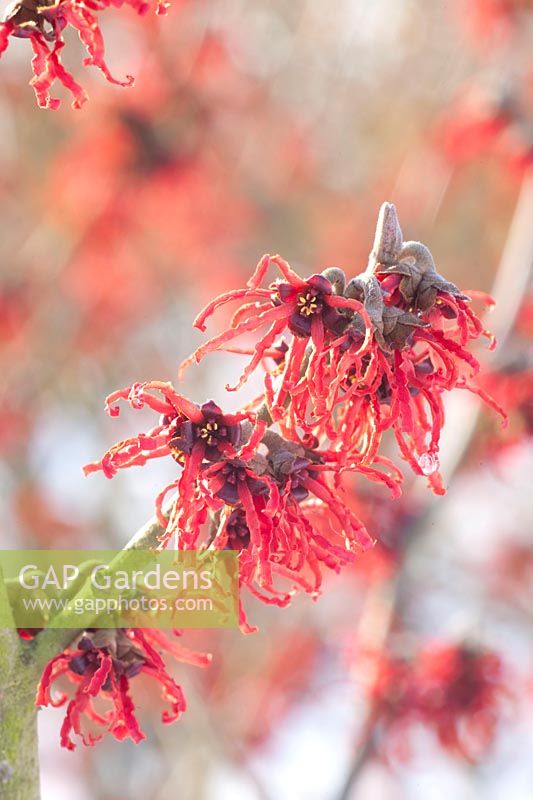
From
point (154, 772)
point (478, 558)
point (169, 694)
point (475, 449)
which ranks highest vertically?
point (475, 449)

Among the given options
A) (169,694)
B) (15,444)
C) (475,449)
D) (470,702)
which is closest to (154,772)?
(15,444)

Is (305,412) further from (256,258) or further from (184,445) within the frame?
(256,258)

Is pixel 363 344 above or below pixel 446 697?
above

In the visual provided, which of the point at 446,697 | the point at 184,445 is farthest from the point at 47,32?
the point at 446,697

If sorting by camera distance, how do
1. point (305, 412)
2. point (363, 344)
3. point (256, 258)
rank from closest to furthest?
1. point (363, 344)
2. point (305, 412)
3. point (256, 258)

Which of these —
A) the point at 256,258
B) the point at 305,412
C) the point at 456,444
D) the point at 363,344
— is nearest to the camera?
the point at 363,344

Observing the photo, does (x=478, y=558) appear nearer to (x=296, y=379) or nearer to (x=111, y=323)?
(x=111, y=323)

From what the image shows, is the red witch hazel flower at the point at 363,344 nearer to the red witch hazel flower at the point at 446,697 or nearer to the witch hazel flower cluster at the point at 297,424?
the witch hazel flower cluster at the point at 297,424
